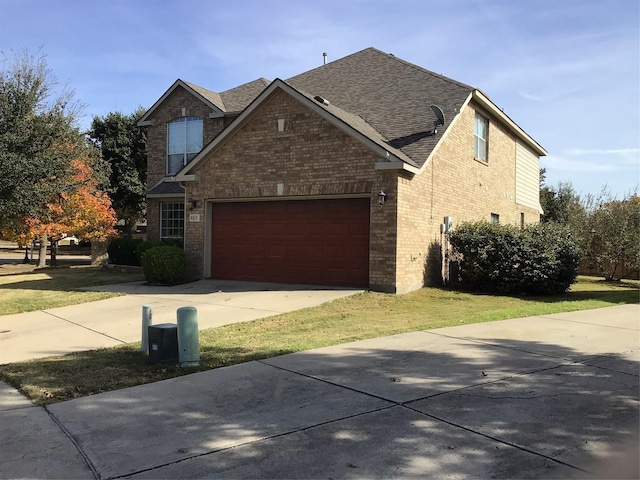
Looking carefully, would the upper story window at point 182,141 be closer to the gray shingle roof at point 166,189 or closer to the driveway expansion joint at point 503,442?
the gray shingle roof at point 166,189

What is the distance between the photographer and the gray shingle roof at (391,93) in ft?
49.2

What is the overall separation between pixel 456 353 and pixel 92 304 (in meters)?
9.36

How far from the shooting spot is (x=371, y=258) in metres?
13.2

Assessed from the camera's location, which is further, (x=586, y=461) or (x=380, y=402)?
(x=380, y=402)

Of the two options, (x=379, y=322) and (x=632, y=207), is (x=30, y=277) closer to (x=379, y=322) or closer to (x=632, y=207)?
(x=379, y=322)

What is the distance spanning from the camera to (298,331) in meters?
9.02

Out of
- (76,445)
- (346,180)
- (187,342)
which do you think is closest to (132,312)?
(187,342)

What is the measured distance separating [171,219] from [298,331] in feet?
46.2

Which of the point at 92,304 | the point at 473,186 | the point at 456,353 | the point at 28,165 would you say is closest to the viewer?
the point at 456,353

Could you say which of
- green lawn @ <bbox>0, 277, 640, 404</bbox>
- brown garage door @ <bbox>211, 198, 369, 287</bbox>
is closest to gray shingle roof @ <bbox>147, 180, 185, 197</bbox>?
brown garage door @ <bbox>211, 198, 369, 287</bbox>

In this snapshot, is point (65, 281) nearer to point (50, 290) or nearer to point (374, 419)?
point (50, 290)

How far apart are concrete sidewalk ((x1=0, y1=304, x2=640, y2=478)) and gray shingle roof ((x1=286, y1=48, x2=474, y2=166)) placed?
8654mm

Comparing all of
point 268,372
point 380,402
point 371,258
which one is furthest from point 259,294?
point 380,402

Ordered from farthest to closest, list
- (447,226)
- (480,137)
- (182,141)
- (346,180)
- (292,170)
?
(182,141), (480,137), (447,226), (292,170), (346,180)
